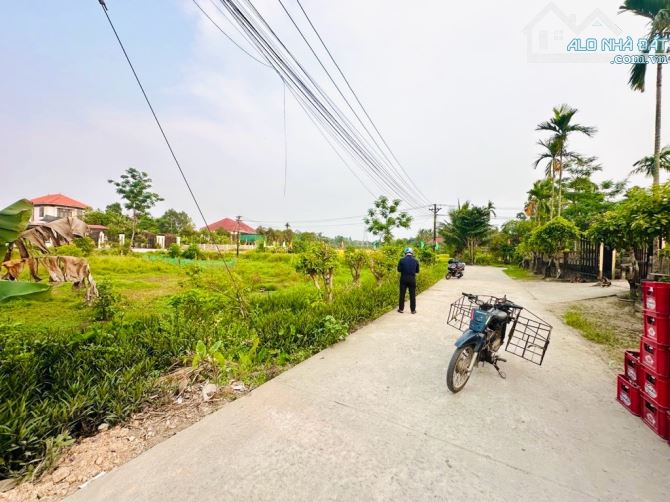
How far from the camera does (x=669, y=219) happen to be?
5059mm

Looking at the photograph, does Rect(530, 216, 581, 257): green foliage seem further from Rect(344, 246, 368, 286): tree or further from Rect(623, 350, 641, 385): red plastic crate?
Result: Rect(623, 350, 641, 385): red plastic crate

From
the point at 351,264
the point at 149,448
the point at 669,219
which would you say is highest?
the point at 669,219

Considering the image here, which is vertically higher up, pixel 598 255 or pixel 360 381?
pixel 598 255

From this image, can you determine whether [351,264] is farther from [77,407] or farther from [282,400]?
[77,407]

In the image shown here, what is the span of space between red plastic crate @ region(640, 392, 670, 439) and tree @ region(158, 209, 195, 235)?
57679 mm

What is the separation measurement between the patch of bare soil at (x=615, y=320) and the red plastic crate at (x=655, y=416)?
1.48 meters

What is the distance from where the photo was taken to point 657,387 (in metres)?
2.23

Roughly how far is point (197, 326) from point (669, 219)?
27.5ft

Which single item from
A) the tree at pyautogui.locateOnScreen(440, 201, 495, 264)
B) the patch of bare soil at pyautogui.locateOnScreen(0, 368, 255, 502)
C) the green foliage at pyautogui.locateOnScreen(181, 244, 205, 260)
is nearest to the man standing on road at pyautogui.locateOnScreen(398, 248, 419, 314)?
the patch of bare soil at pyautogui.locateOnScreen(0, 368, 255, 502)

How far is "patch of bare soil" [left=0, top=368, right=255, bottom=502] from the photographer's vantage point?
1.83 m

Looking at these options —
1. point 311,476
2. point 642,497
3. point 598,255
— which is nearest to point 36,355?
point 311,476

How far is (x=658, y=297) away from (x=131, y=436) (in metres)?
4.49

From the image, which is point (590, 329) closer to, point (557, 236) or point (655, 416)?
point (655, 416)

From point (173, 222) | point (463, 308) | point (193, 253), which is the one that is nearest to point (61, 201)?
point (173, 222)
